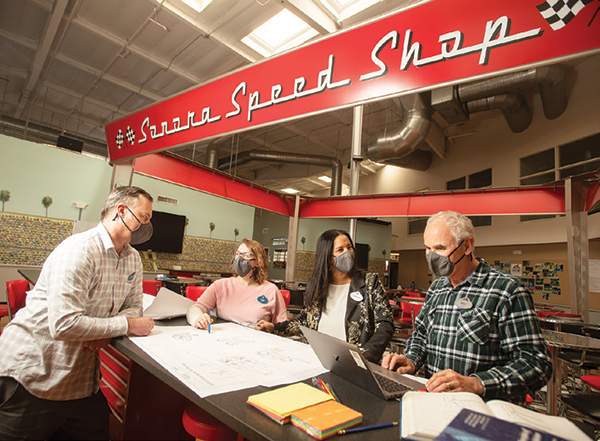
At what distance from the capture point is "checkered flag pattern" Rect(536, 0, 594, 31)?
1602mm

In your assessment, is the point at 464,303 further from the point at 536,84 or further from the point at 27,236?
the point at 27,236

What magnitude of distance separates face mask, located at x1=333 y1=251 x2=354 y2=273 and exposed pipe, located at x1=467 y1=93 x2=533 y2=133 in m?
8.13

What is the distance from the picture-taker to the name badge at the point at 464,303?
1573 mm

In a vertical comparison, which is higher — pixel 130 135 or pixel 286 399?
pixel 130 135

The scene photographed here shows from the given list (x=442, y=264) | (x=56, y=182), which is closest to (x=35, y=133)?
(x=56, y=182)

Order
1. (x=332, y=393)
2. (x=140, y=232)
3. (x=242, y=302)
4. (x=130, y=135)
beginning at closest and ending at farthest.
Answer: (x=332, y=393), (x=140, y=232), (x=242, y=302), (x=130, y=135)

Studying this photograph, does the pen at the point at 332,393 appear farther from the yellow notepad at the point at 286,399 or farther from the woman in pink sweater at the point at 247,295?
the woman in pink sweater at the point at 247,295

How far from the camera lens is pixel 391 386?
115cm

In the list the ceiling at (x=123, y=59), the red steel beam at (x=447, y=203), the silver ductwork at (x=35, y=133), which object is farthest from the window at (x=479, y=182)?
the silver ductwork at (x=35, y=133)

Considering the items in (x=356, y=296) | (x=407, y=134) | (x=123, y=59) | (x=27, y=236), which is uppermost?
(x=123, y=59)

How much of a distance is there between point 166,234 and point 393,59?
346 inches

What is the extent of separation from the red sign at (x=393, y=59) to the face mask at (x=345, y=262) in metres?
1.11

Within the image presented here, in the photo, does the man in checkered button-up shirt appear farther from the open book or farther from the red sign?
the red sign

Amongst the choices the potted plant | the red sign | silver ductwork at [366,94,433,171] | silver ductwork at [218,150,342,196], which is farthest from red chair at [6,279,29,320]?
silver ductwork at [218,150,342,196]
